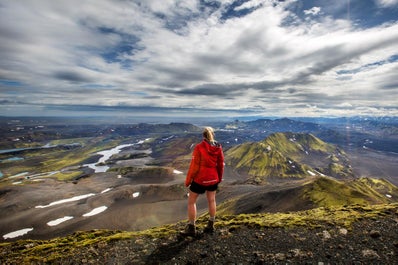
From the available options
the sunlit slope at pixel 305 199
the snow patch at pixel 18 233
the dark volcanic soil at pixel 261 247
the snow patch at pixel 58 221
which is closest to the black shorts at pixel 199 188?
the dark volcanic soil at pixel 261 247

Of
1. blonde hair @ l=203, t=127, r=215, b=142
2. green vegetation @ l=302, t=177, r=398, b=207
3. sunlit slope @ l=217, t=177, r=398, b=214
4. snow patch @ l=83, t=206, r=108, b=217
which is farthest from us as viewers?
snow patch @ l=83, t=206, r=108, b=217

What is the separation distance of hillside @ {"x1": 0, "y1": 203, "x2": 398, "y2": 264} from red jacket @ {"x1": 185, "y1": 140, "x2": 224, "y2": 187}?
10.7 feet

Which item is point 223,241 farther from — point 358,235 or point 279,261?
point 358,235

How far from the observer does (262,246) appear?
11188mm

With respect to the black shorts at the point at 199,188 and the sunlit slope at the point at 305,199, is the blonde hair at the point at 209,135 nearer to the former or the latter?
the black shorts at the point at 199,188

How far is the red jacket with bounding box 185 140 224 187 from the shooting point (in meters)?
11.4

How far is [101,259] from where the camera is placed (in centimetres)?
1148

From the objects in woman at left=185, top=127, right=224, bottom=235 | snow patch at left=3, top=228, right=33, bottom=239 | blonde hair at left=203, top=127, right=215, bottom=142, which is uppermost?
blonde hair at left=203, top=127, right=215, bottom=142

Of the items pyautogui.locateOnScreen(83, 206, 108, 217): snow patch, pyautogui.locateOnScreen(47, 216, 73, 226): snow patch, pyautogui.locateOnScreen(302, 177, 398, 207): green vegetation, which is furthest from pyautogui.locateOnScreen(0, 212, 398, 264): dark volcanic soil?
pyautogui.locateOnScreen(83, 206, 108, 217): snow patch

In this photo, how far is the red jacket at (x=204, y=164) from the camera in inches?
447

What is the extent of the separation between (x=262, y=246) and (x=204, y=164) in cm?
504

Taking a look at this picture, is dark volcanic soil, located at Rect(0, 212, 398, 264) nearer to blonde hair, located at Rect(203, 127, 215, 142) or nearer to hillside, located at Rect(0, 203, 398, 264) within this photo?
hillside, located at Rect(0, 203, 398, 264)

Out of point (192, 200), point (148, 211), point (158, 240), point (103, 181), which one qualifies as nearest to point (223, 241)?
point (192, 200)

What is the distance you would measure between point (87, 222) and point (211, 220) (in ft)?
332
